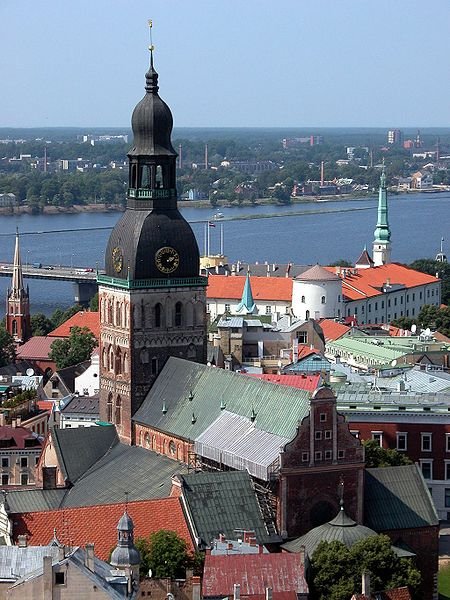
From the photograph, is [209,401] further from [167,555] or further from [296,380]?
[296,380]

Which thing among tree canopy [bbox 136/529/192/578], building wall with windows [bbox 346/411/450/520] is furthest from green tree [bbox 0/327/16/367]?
tree canopy [bbox 136/529/192/578]

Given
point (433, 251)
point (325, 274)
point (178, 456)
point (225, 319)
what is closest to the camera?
point (178, 456)

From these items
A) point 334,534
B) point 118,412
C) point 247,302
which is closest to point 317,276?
point 247,302

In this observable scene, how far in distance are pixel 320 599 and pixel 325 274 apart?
43.7 meters

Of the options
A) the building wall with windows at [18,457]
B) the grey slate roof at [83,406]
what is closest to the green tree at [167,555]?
the building wall with windows at [18,457]

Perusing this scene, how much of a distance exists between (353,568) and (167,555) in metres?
3.01

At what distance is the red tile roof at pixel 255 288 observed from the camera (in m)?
78.1

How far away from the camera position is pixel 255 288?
79.1m

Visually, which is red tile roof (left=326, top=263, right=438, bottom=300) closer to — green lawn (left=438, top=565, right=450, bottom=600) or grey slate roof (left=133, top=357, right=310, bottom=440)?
grey slate roof (left=133, top=357, right=310, bottom=440)

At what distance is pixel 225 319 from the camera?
61.2 m

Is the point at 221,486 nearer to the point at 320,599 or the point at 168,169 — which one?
the point at 320,599

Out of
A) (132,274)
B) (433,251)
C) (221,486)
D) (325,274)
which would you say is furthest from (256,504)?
(433,251)

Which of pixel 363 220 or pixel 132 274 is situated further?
pixel 363 220

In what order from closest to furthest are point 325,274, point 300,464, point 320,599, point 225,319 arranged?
point 320,599 → point 300,464 → point 225,319 → point 325,274
